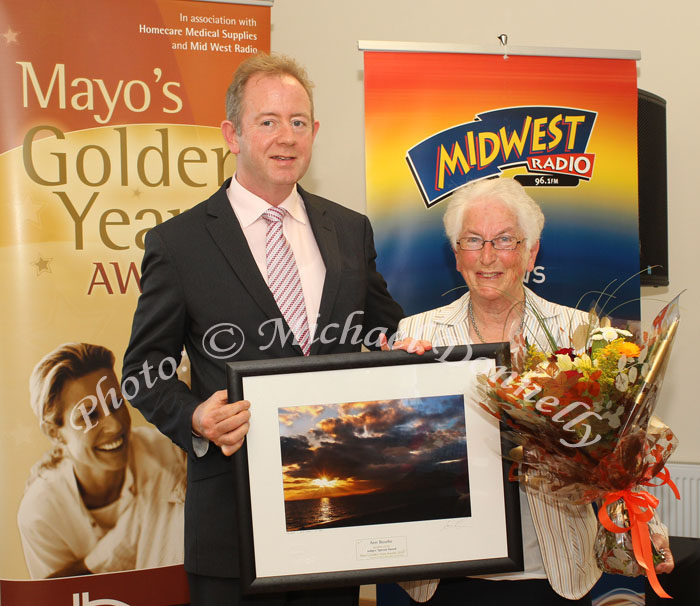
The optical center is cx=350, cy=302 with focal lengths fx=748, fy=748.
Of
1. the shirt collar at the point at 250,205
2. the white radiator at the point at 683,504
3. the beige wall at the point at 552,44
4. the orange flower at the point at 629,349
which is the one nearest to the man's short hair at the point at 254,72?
the shirt collar at the point at 250,205

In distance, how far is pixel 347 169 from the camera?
4453 mm

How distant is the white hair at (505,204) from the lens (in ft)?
7.06

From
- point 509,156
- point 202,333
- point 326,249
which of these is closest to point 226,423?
point 202,333

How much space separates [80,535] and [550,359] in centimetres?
241

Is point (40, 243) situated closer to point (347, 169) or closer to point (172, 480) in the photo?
point (172, 480)

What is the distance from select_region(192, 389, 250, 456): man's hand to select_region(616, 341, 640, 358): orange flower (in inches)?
32.6

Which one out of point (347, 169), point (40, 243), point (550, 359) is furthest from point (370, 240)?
point (347, 169)

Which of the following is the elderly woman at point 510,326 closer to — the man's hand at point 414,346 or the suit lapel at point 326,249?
the man's hand at point 414,346

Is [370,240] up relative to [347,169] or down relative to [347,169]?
down

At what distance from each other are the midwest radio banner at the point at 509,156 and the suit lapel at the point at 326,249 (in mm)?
868

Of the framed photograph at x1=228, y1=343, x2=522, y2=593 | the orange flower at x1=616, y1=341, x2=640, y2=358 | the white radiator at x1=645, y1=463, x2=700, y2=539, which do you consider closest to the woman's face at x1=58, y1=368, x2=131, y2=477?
the framed photograph at x1=228, y1=343, x2=522, y2=593

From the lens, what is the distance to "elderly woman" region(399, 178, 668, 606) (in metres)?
1.83

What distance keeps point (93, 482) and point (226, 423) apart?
1.76 meters

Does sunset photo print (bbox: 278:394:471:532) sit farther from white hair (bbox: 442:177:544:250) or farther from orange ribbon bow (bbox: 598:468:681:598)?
white hair (bbox: 442:177:544:250)
